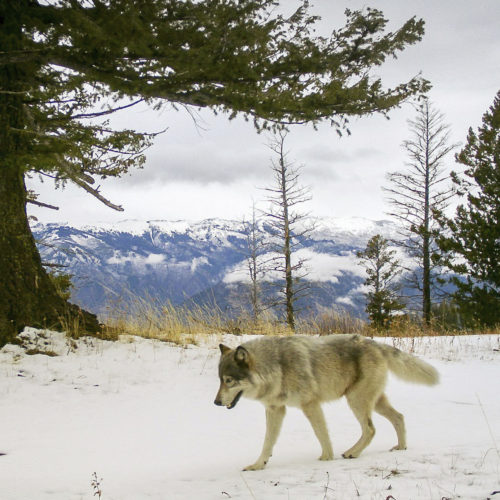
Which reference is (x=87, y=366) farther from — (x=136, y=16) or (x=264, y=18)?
(x=264, y=18)

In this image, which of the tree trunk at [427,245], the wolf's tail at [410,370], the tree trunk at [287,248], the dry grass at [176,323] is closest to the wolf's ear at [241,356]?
the wolf's tail at [410,370]

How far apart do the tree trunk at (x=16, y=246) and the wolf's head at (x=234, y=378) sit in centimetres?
515

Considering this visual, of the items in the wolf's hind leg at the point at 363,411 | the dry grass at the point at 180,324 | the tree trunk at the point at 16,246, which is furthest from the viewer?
the dry grass at the point at 180,324

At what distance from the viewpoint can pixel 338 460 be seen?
4.39 meters

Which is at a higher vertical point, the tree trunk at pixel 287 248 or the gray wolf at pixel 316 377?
the tree trunk at pixel 287 248

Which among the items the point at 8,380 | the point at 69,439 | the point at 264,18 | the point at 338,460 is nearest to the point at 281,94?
the point at 264,18

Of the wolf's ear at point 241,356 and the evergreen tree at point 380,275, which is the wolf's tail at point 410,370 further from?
the evergreen tree at point 380,275

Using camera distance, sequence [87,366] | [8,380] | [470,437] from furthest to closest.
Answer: [87,366], [8,380], [470,437]

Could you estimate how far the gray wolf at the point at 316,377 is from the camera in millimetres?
4457

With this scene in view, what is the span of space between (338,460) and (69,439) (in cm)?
336

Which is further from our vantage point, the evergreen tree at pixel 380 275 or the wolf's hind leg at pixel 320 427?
the evergreen tree at pixel 380 275

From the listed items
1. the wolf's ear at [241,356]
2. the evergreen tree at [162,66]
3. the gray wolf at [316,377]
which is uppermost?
the evergreen tree at [162,66]

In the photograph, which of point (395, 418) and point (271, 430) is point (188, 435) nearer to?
point (271, 430)

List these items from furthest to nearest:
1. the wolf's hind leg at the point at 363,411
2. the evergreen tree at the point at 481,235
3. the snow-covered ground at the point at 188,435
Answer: the evergreen tree at the point at 481,235 → the wolf's hind leg at the point at 363,411 → the snow-covered ground at the point at 188,435
